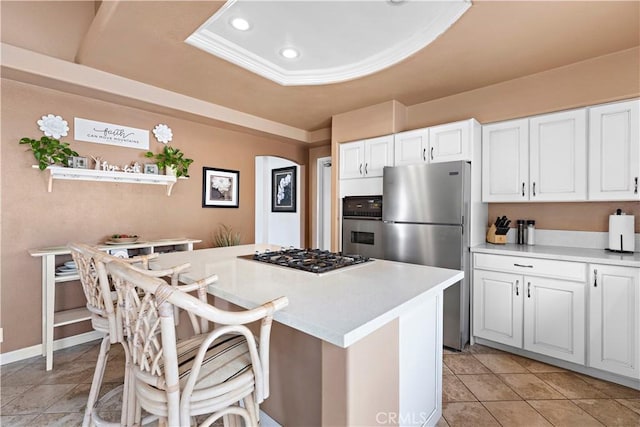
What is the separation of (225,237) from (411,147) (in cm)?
253

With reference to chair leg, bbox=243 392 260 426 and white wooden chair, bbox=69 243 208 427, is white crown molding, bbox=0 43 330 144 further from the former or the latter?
chair leg, bbox=243 392 260 426

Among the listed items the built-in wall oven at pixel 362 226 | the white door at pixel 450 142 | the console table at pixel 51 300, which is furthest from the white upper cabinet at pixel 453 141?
the console table at pixel 51 300

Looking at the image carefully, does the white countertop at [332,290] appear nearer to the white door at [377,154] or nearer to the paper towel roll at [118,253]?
the paper towel roll at [118,253]

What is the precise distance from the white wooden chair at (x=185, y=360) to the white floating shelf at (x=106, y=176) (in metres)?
2.14

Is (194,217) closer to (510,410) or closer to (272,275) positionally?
(272,275)

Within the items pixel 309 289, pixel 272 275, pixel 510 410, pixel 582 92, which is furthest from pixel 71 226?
pixel 582 92

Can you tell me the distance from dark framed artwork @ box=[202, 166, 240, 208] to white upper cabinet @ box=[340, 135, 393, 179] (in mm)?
1455

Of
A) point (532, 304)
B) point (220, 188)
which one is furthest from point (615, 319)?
point (220, 188)

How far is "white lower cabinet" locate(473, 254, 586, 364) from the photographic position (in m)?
2.32

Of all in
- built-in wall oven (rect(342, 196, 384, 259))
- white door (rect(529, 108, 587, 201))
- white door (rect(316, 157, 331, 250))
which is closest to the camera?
white door (rect(529, 108, 587, 201))

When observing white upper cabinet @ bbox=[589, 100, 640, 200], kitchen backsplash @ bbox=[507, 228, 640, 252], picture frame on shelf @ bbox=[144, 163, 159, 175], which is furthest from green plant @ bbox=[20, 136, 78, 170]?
white upper cabinet @ bbox=[589, 100, 640, 200]

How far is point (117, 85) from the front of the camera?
2.74 meters

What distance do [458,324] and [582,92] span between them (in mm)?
2260

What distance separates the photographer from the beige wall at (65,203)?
2492 mm
